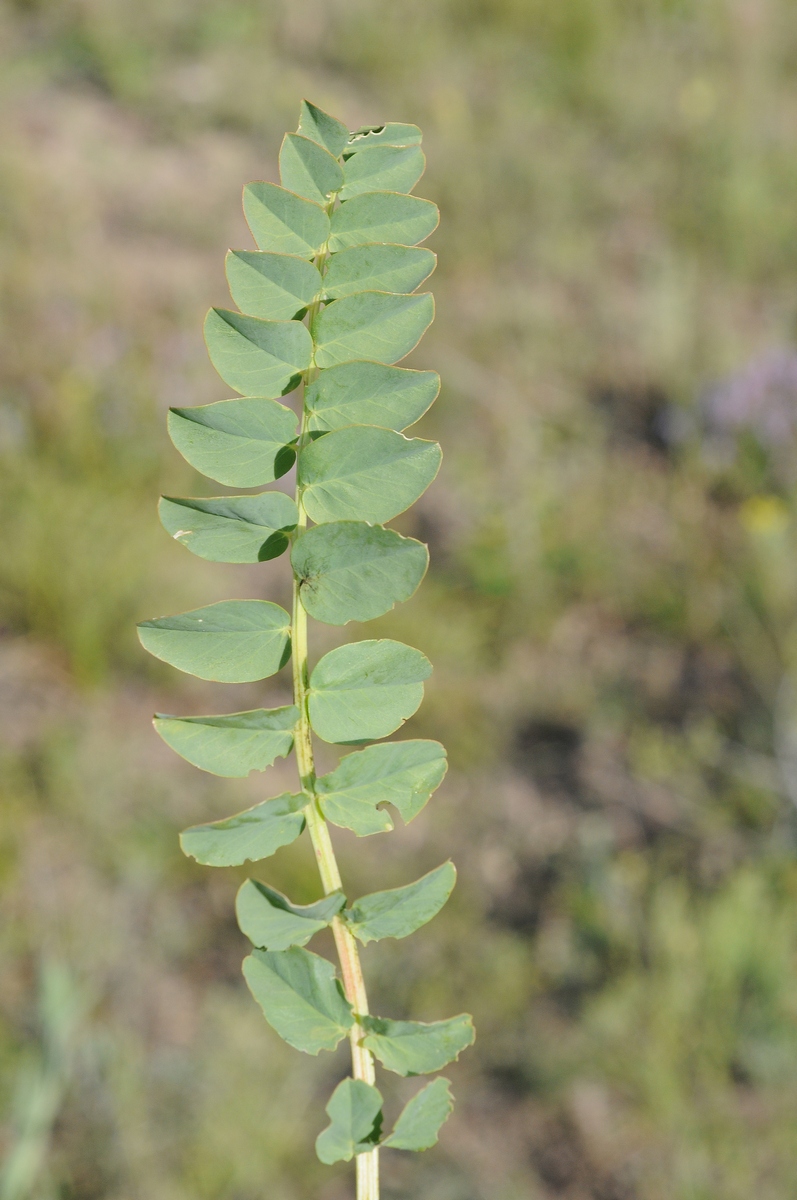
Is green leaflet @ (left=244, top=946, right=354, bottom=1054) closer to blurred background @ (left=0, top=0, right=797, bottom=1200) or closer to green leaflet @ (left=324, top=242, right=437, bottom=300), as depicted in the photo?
green leaflet @ (left=324, top=242, right=437, bottom=300)

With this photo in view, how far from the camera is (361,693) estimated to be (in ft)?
1.14

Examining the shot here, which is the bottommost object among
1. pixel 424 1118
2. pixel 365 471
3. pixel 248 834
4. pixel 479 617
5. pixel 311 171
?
pixel 479 617

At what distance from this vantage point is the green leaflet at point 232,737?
32 centimetres

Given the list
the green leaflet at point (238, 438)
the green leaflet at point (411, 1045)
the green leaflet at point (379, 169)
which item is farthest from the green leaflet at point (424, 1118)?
the green leaflet at point (379, 169)

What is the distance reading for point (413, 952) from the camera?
6.89ft

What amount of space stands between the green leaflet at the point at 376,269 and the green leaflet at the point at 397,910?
0.70 feet

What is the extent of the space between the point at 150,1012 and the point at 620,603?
173cm

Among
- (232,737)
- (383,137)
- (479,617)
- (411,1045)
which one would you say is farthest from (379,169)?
(479,617)

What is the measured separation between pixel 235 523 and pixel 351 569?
Result: 5 cm

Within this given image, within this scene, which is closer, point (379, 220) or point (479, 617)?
point (379, 220)

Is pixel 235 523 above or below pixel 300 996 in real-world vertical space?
above

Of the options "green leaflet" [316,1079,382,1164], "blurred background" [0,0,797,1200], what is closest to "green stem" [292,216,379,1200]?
"green leaflet" [316,1079,382,1164]

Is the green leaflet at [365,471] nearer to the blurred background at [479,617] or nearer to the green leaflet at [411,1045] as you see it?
the green leaflet at [411,1045]

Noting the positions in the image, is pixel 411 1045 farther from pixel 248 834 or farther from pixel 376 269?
pixel 376 269
